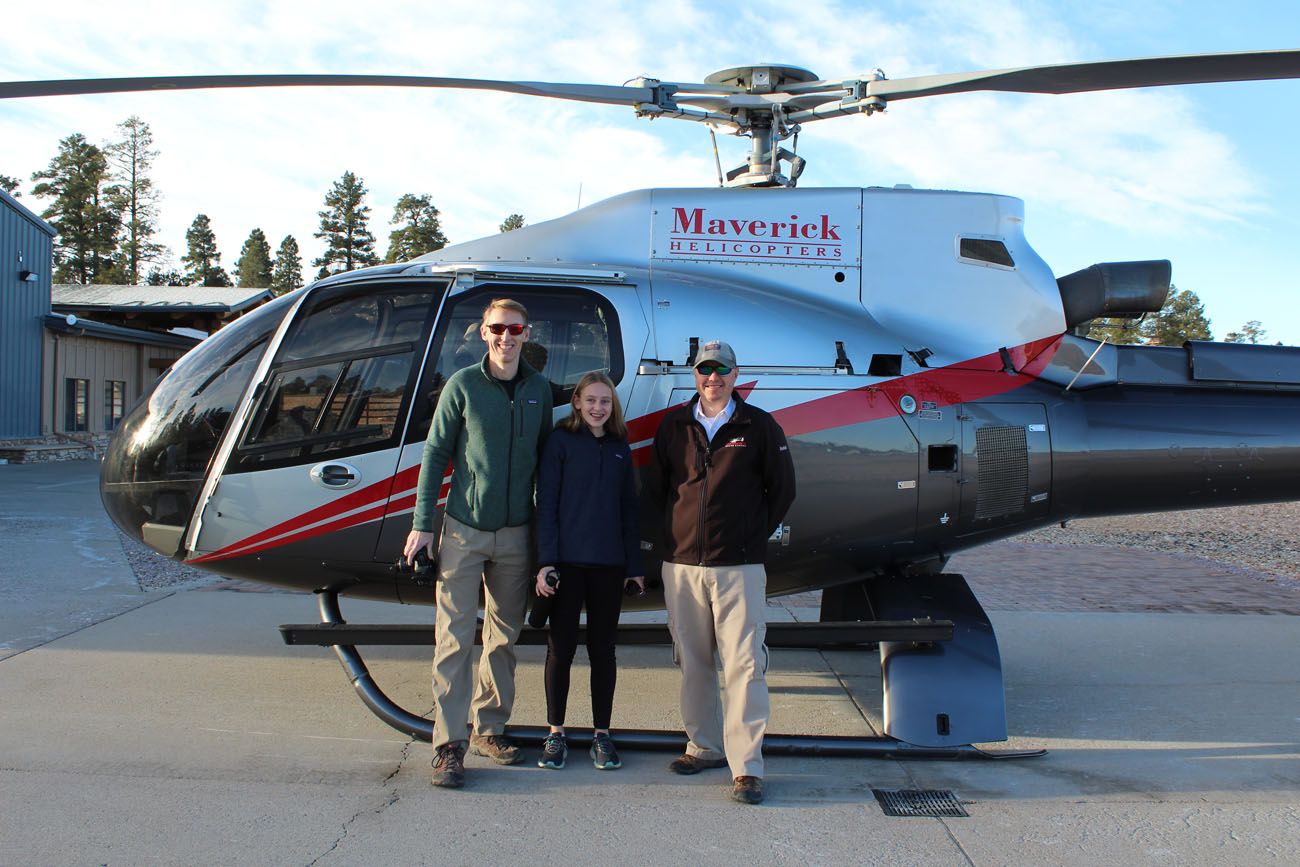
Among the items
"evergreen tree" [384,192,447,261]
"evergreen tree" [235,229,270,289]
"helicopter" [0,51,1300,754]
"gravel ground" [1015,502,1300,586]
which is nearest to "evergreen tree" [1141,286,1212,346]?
"gravel ground" [1015,502,1300,586]

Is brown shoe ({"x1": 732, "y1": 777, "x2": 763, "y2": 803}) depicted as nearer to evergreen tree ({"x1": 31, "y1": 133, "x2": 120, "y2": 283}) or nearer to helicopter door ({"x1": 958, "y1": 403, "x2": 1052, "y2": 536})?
helicopter door ({"x1": 958, "y1": 403, "x2": 1052, "y2": 536})

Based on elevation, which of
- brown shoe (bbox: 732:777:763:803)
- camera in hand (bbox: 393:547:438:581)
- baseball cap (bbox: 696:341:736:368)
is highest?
baseball cap (bbox: 696:341:736:368)

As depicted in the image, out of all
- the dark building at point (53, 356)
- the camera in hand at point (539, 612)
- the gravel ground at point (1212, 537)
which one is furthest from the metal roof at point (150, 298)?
the camera in hand at point (539, 612)

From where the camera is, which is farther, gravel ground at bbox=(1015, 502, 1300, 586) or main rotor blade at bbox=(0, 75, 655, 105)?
gravel ground at bbox=(1015, 502, 1300, 586)

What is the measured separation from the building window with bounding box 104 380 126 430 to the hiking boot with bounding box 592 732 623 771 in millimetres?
23696

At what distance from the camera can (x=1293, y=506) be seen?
16.8 m

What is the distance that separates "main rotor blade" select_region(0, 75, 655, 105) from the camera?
4086mm

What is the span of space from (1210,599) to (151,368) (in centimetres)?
2477

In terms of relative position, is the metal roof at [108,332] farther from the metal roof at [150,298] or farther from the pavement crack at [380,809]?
the pavement crack at [380,809]

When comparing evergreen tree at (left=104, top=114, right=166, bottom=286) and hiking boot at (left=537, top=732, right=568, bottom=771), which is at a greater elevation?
evergreen tree at (left=104, top=114, right=166, bottom=286)

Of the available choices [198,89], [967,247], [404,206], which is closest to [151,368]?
[198,89]

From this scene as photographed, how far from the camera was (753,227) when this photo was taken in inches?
185

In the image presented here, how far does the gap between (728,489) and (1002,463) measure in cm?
162

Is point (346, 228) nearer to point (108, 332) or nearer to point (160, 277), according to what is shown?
point (160, 277)
